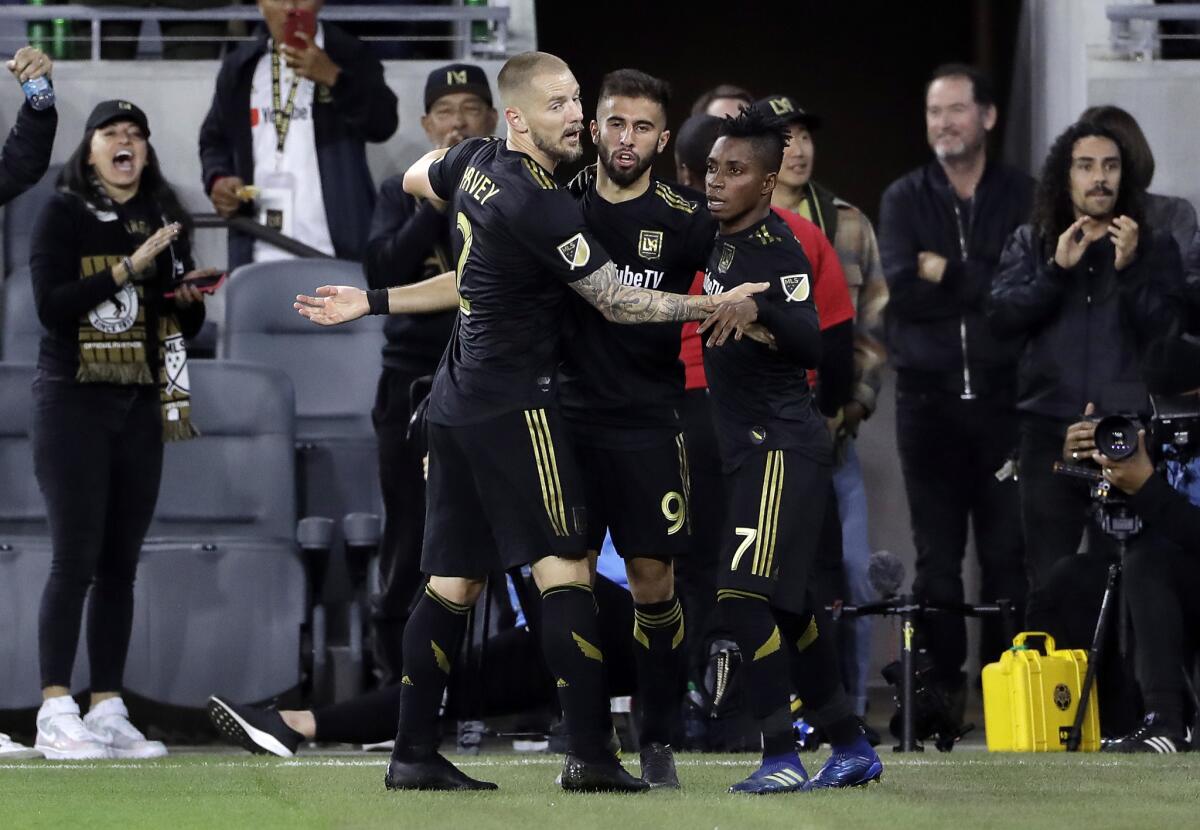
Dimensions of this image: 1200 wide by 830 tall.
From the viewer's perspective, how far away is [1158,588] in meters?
7.11

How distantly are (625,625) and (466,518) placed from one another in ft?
5.95

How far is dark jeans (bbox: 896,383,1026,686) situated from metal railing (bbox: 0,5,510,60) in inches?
121

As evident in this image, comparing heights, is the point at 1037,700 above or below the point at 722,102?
below

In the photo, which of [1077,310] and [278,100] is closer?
[1077,310]

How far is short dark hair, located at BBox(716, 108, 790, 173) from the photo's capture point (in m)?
5.41

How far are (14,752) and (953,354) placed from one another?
153 inches

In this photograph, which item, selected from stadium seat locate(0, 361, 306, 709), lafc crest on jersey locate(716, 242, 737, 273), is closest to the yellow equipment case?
lafc crest on jersey locate(716, 242, 737, 273)

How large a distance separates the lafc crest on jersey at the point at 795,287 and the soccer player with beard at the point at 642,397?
0.31 meters

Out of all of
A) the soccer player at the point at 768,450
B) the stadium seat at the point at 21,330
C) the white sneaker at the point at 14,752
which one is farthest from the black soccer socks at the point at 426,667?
the stadium seat at the point at 21,330

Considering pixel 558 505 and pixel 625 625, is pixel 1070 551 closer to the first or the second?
pixel 625 625

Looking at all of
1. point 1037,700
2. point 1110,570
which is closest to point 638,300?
point 1037,700

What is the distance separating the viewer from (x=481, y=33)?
10.3m

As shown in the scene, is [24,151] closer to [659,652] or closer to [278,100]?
[278,100]

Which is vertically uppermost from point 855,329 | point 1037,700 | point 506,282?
point 506,282
